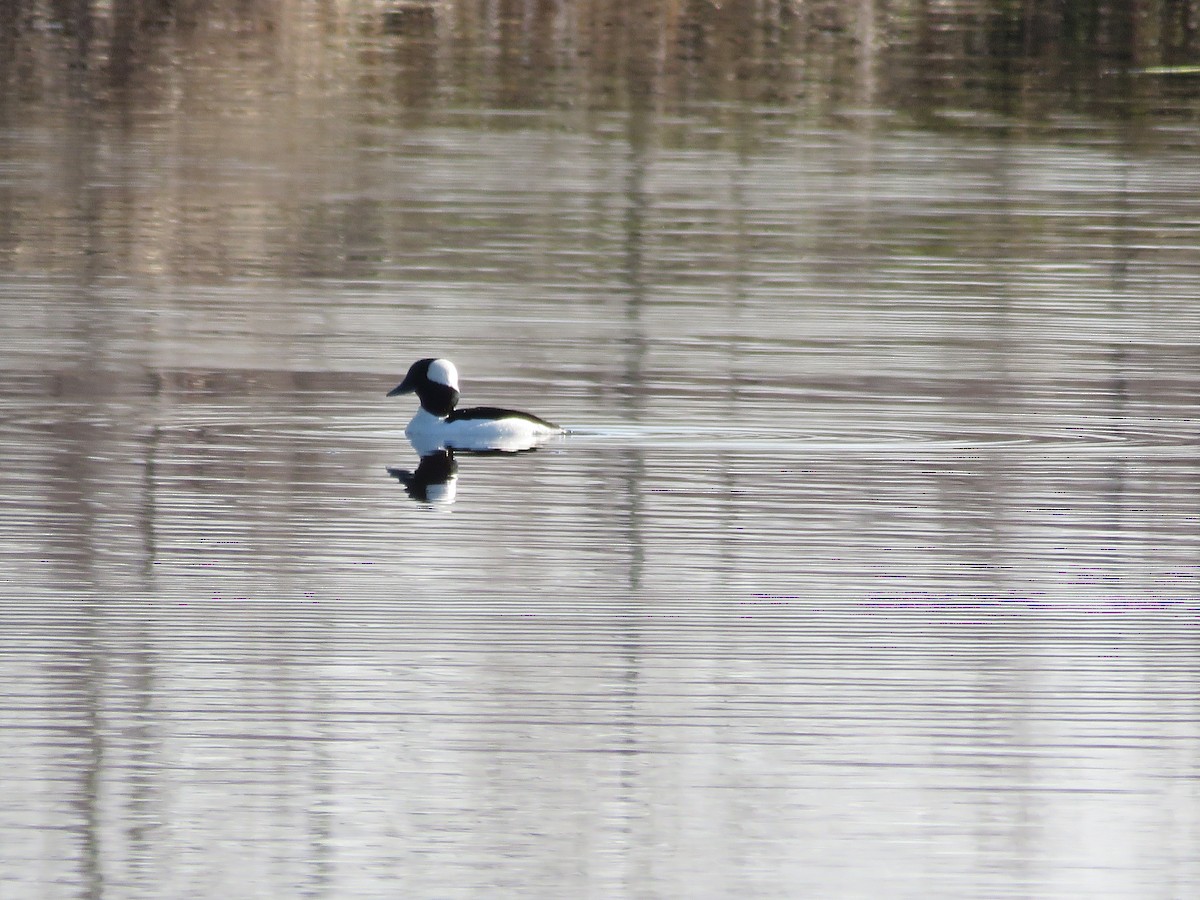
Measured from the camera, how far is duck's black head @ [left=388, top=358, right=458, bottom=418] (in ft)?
46.5

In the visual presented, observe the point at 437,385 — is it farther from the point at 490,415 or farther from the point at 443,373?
the point at 490,415

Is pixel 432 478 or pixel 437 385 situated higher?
pixel 437 385

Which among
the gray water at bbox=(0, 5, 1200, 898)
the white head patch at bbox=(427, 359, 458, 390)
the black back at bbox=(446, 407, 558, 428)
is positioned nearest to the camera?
the gray water at bbox=(0, 5, 1200, 898)

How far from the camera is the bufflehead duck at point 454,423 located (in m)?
13.7

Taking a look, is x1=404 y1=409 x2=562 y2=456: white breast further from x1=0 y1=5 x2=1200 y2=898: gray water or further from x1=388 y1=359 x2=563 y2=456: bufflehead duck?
x1=0 y1=5 x2=1200 y2=898: gray water

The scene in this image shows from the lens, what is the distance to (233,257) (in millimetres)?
20656

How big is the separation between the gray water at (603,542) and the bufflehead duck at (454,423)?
157 mm

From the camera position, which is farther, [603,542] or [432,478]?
[432,478]

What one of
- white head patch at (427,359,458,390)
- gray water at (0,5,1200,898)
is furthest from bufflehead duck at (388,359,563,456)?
gray water at (0,5,1200,898)

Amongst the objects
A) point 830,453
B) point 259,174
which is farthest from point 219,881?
point 259,174

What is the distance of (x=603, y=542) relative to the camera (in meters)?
11.4

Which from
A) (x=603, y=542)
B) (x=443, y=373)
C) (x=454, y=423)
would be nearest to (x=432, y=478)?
(x=454, y=423)

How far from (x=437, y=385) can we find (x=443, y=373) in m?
0.10

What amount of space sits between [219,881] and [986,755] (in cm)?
236
